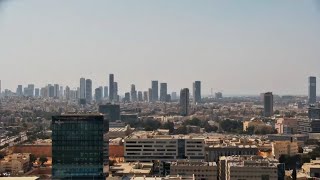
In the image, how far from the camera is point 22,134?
13.5 m

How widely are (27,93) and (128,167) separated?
29338 millimetres

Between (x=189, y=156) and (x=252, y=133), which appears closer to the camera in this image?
(x=189, y=156)

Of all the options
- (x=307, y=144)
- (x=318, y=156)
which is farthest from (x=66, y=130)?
(x=307, y=144)

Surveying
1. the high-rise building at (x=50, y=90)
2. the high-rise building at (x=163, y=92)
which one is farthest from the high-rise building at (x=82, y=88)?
the high-rise building at (x=163, y=92)

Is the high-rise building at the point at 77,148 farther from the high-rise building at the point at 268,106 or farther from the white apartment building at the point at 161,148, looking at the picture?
the high-rise building at the point at 268,106

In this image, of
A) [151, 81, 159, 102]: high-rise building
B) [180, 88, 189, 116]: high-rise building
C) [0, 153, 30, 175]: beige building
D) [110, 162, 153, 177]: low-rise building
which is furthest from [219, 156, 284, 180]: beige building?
[151, 81, 159, 102]: high-rise building

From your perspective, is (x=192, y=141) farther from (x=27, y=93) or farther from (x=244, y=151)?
(x=27, y=93)

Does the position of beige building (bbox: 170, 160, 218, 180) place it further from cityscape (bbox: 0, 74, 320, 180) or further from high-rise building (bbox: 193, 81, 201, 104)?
high-rise building (bbox: 193, 81, 201, 104)

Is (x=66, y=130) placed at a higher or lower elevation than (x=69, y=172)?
higher

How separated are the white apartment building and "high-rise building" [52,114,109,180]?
3.67 metres

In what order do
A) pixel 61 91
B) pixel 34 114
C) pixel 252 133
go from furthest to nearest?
pixel 61 91 < pixel 34 114 < pixel 252 133

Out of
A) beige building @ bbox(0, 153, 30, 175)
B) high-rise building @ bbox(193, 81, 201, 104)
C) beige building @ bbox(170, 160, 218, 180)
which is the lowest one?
beige building @ bbox(0, 153, 30, 175)

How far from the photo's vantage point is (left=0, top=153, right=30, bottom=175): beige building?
28.1ft

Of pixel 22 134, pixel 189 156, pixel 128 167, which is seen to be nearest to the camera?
pixel 128 167
